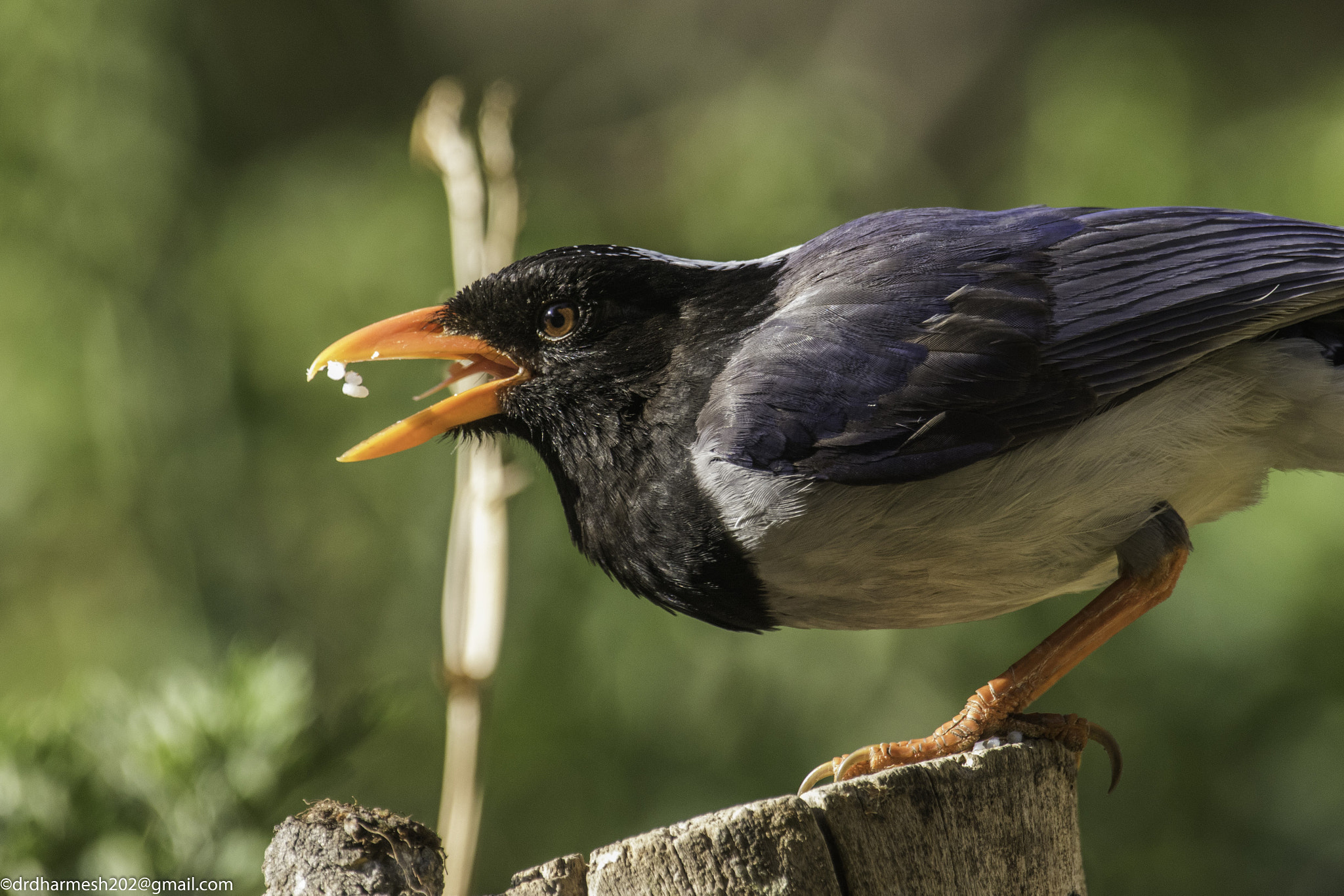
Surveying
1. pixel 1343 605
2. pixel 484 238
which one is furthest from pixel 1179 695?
pixel 484 238

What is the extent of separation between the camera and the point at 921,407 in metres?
2.75

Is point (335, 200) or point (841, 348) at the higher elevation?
point (335, 200)

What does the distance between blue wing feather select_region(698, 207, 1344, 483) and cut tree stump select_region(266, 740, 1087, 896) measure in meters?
0.72

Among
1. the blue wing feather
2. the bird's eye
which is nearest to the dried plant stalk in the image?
the bird's eye

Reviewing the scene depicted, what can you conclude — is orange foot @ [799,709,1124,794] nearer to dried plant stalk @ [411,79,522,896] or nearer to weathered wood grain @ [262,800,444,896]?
dried plant stalk @ [411,79,522,896]

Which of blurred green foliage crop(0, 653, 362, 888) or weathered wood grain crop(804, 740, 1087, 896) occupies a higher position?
blurred green foliage crop(0, 653, 362, 888)

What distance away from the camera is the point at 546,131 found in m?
7.61

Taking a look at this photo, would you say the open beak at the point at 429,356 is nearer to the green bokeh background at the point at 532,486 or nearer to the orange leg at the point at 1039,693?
the orange leg at the point at 1039,693

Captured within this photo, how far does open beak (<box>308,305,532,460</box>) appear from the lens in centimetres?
306

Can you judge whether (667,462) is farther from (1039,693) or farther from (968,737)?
(1039,693)

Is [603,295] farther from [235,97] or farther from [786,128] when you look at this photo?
[235,97]

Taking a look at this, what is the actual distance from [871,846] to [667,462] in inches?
43.1

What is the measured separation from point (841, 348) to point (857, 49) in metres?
6.53

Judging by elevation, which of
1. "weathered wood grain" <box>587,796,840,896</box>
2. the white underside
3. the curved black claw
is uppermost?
the white underside
